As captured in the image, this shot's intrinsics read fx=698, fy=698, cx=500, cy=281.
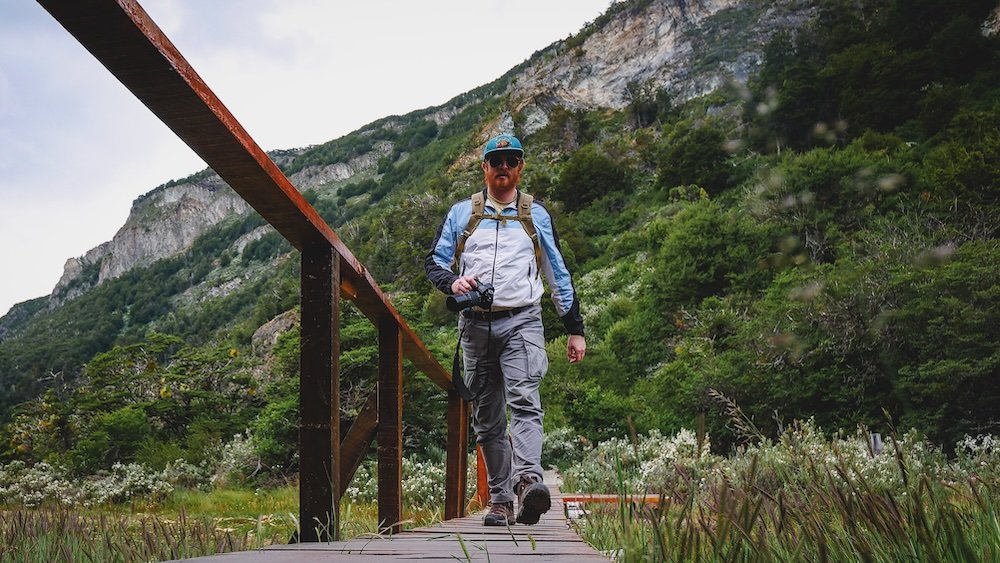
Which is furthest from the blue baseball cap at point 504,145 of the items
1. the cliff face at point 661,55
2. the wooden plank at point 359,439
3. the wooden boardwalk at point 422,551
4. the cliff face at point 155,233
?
the cliff face at point 155,233

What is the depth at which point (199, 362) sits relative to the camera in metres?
14.1

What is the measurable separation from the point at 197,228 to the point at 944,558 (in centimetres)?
12770

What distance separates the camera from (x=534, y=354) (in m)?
3.32

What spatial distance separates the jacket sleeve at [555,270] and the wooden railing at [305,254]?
0.81 metres

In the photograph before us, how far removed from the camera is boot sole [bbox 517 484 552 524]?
9.32 feet

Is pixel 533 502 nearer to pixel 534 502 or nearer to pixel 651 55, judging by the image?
pixel 534 502

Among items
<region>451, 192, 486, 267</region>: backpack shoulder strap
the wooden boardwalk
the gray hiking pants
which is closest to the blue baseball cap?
<region>451, 192, 486, 267</region>: backpack shoulder strap

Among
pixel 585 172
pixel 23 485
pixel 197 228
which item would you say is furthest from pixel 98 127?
pixel 197 228

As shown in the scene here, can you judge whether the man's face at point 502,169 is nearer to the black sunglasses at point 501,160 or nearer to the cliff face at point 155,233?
the black sunglasses at point 501,160

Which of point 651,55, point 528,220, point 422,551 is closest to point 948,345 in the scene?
point 528,220

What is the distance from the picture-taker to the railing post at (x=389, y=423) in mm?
2879

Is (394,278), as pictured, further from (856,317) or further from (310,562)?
(310,562)

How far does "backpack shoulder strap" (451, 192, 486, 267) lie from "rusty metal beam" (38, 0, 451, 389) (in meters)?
1.50

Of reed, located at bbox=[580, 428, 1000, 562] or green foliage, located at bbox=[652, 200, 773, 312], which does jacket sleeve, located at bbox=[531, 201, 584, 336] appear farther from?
green foliage, located at bbox=[652, 200, 773, 312]
